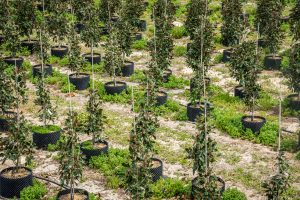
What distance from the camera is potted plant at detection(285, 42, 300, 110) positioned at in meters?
13.3

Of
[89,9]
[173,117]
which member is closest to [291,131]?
[173,117]

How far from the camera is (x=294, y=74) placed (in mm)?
15703

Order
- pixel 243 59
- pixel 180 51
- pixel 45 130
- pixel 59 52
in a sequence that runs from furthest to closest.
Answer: pixel 180 51
pixel 59 52
pixel 243 59
pixel 45 130

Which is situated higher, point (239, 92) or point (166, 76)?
point (166, 76)

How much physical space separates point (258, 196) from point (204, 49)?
7723 millimetres

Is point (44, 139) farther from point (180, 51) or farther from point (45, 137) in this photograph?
point (180, 51)

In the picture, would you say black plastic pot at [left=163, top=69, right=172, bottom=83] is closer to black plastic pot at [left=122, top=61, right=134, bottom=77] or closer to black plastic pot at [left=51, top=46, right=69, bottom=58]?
black plastic pot at [left=122, top=61, right=134, bottom=77]

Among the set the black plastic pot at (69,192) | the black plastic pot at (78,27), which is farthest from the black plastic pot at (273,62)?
the black plastic pot at (69,192)

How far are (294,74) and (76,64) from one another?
8.84 metres

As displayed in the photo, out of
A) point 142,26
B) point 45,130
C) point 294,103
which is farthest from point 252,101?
point 142,26

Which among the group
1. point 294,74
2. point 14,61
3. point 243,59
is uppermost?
point 243,59

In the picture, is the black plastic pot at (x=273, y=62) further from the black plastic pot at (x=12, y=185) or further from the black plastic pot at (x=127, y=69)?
the black plastic pot at (x=12, y=185)

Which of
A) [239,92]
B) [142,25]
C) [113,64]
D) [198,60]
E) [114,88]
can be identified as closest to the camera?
[198,60]

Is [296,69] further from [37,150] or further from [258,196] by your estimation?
[37,150]
